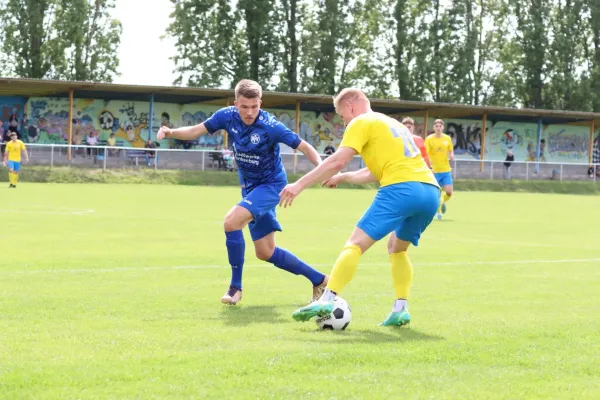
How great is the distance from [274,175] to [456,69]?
59.7 metres

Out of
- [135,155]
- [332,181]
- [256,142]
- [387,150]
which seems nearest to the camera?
[387,150]

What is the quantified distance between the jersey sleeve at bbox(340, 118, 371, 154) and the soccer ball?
107cm

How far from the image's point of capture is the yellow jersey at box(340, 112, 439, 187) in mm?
7148

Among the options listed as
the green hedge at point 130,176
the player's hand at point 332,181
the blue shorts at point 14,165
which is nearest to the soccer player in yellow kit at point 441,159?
the blue shorts at point 14,165

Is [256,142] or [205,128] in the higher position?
[205,128]

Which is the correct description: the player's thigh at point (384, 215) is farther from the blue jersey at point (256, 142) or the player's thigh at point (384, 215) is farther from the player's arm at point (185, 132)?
the player's arm at point (185, 132)

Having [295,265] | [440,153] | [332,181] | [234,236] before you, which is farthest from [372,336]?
[440,153]

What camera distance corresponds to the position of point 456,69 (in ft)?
220

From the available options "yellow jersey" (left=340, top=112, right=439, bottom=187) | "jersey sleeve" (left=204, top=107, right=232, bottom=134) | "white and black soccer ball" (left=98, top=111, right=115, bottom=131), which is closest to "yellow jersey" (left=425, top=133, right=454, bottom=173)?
"jersey sleeve" (left=204, top=107, right=232, bottom=134)

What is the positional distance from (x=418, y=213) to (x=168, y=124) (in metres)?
42.9

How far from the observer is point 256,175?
8914 mm

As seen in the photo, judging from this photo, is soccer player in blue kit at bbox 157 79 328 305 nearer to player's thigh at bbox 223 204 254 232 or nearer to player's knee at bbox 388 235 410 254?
player's thigh at bbox 223 204 254 232

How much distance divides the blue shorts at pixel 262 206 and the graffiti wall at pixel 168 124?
3986cm

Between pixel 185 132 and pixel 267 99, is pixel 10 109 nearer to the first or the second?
pixel 267 99
